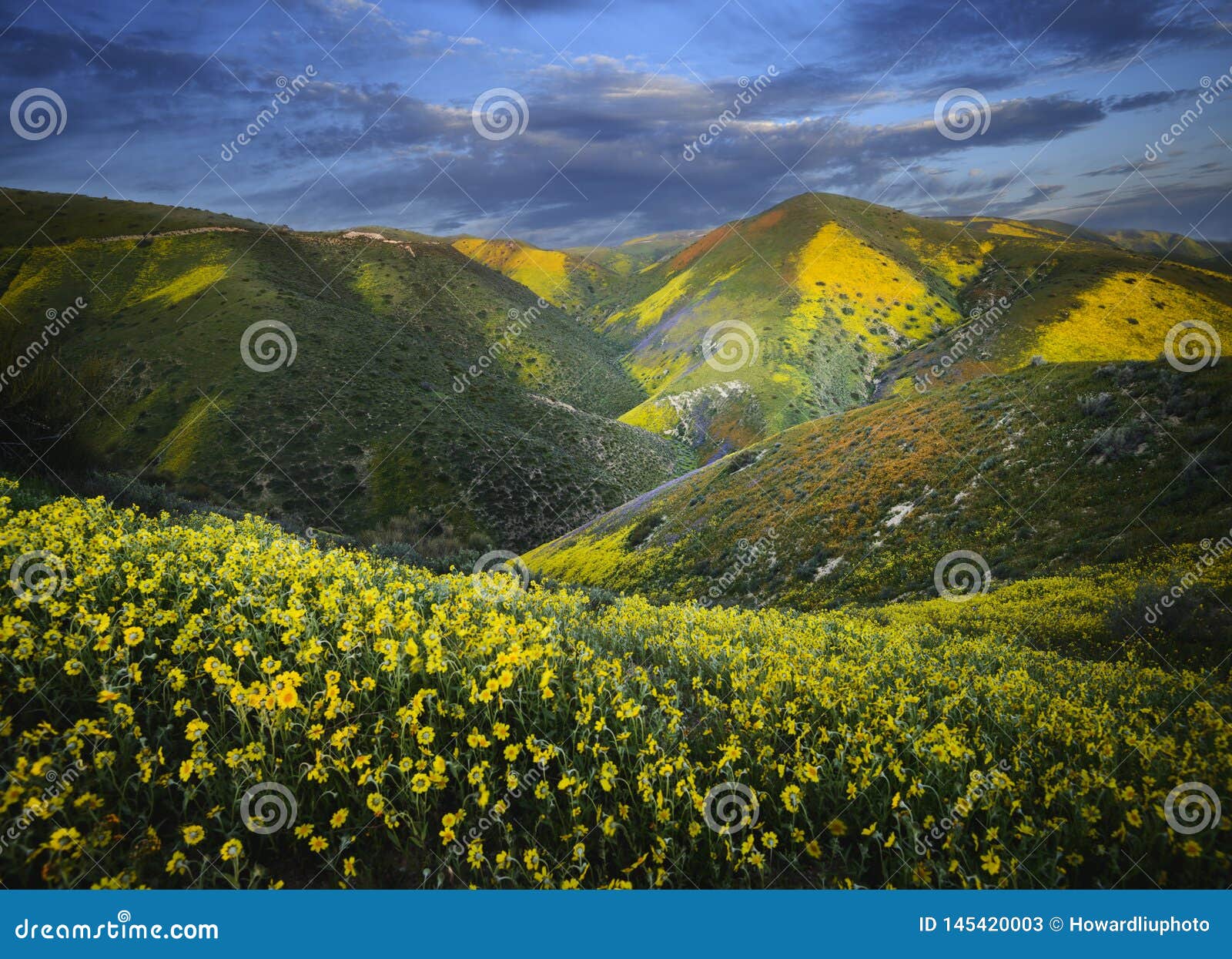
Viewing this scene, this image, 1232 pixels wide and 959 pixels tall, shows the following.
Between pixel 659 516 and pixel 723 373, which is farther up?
pixel 723 373

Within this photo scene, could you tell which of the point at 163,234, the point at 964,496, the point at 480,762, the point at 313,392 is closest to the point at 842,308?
the point at 313,392

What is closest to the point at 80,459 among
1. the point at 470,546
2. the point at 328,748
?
the point at 328,748

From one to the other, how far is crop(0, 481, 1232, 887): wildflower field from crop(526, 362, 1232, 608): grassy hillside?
1308cm

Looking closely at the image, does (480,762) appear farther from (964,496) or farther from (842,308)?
(842,308)

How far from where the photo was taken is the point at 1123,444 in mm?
19469

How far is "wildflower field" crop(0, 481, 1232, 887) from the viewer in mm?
3844

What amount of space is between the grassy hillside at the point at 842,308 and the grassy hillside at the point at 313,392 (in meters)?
14.0

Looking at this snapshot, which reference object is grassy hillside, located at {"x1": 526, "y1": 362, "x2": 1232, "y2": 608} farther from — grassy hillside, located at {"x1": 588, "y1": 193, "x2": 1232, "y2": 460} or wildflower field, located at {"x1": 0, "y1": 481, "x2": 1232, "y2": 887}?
grassy hillside, located at {"x1": 588, "y1": 193, "x2": 1232, "y2": 460}

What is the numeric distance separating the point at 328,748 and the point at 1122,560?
1880cm

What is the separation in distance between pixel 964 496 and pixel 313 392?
56.5 meters

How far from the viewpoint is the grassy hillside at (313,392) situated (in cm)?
4972

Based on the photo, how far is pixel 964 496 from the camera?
22.5 metres

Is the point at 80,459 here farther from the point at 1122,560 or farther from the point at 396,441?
the point at 396,441

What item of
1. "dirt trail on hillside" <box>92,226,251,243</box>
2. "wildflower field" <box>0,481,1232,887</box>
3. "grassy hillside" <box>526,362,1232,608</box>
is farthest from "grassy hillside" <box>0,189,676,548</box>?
"wildflower field" <box>0,481,1232,887</box>
